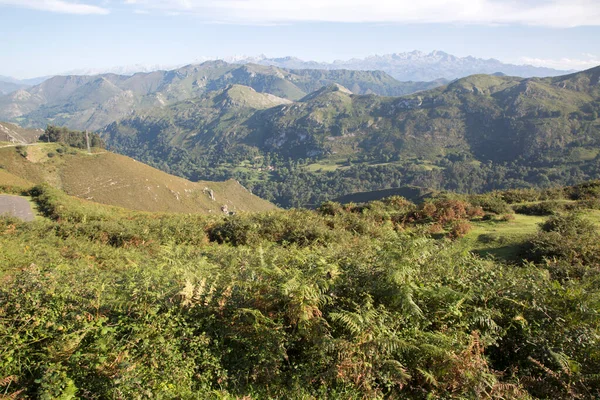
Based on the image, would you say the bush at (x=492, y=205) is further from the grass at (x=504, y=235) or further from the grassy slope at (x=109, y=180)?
the grassy slope at (x=109, y=180)

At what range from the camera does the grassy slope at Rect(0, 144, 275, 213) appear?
92.2 m

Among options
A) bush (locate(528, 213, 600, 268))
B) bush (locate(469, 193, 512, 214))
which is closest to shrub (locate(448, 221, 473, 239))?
bush (locate(528, 213, 600, 268))

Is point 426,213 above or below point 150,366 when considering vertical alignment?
below

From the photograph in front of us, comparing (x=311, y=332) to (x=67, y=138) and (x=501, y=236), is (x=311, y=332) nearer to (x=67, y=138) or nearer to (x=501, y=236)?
(x=501, y=236)

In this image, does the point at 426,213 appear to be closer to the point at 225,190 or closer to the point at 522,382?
the point at 522,382

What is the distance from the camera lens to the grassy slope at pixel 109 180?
92188 mm

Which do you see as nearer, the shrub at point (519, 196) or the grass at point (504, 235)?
the grass at point (504, 235)

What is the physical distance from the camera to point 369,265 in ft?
24.4

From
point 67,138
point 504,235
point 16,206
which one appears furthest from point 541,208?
point 67,138

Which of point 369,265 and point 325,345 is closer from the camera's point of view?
point 325,345

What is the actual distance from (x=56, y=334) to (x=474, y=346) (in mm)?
7031

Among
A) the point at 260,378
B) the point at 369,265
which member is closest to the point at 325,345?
the point at 260,378

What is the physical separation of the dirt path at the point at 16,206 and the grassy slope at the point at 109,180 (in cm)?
5289

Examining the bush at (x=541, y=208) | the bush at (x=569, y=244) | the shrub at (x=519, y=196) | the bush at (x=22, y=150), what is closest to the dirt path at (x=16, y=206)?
the bush at (x=569, y=244)
